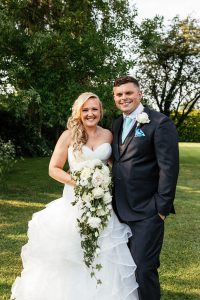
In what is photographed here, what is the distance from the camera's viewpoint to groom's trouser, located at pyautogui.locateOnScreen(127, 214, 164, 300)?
11.8ft

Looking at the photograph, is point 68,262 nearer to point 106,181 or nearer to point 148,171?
point 106,181

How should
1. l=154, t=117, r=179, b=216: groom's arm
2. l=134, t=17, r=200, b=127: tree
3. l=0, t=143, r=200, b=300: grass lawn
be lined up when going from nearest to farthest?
1. l=154, t=117, r=179, b=216: groom's arm
2. l=0, t=143, r=200, b=300: grass lawn
3. l=134, t=17, r=200, b=127: tree

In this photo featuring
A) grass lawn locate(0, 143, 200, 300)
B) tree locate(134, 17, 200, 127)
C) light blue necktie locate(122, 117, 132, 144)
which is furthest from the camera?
tree locate(134, 17, 200, 127)

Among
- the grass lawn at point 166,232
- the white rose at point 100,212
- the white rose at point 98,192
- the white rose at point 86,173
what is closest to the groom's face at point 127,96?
the white rose at point 86,173

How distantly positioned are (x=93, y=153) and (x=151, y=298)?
4.55ft

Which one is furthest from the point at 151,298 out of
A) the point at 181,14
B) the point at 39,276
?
the point at 181,14

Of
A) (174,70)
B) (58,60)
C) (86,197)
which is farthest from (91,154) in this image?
(174,70)

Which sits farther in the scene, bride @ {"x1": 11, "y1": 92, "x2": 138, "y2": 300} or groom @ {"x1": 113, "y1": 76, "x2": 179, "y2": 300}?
bride @ {"x1": 11, "y1": 92, "x2": 138, "y2": 300}

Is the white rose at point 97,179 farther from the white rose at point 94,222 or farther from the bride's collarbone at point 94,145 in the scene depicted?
the bride's collarbone at point 94,145

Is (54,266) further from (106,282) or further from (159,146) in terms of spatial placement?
(159,146)

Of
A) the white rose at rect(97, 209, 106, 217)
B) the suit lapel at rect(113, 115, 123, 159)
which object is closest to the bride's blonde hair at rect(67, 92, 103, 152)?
the suit lapel at rect(113, 115, 123, 159)

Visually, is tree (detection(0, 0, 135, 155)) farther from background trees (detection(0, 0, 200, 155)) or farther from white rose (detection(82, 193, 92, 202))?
white rose (detection(82, 193, 92, 202))

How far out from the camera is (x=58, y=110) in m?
10.2

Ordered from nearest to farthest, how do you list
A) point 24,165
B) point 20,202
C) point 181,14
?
point 20,202 < point 24,165 < point 181,14
